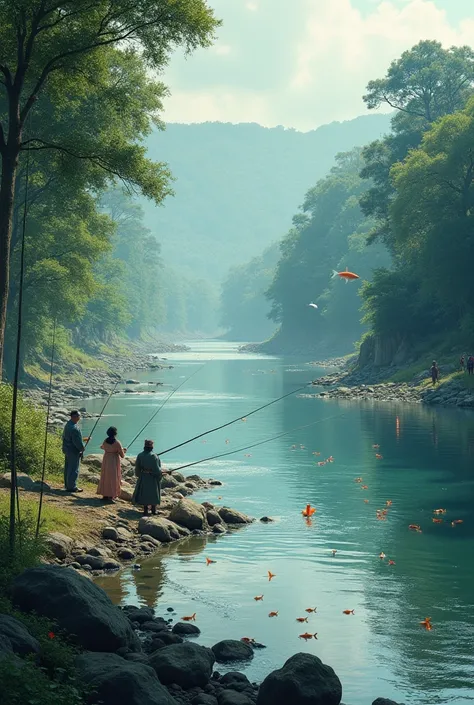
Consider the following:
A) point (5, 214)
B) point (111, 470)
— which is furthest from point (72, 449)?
point (5, 214)

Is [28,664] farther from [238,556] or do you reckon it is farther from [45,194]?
[45,194]

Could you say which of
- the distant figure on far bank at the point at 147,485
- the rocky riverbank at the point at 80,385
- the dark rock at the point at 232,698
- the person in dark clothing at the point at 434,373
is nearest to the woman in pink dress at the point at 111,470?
the distant figure on far bank at the point at 147,485

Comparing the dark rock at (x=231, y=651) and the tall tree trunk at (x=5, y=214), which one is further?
the tall tree trunk at (x=5, y=214)

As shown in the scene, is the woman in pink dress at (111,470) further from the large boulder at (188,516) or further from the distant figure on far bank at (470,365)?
the distant figure on far bank at (470,365)

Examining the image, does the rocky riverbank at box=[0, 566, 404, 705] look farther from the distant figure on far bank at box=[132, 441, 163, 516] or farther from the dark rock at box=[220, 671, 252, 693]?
the distant figure on far bank at box=[132, 441, 163, 516]

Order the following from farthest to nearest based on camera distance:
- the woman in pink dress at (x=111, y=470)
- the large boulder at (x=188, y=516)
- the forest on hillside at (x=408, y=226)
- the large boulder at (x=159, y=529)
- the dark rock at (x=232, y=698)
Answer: the forest on hillside at (x=408, y=226) < the large boulder at (x=188, y=516) < the woman in pink dress at (x=111, y=470) < the large boulder at (x=159, y=529) < the dark rock at (x=232, y=698)

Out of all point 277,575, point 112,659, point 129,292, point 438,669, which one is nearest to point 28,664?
point 112,659
